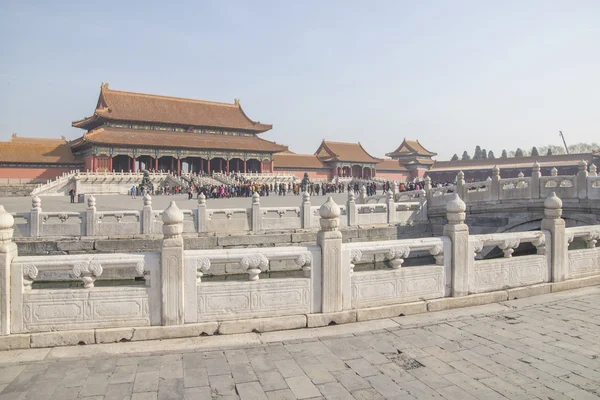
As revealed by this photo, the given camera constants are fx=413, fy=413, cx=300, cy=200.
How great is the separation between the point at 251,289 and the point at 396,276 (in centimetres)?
193

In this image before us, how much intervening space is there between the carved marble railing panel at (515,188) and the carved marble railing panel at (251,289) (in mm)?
12937

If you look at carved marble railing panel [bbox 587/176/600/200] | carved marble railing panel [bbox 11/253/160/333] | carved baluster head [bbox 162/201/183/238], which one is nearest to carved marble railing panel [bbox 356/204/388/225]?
carved marble railing panel [bbox 587/176/600/200]

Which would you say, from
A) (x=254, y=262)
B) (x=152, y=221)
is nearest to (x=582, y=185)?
(x=254, y=262)

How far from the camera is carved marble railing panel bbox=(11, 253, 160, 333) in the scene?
4.36 metres

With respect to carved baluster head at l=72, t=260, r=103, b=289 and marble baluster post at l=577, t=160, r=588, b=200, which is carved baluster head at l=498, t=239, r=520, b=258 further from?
marble baluster post at l=577, t=160, r=588, b=200

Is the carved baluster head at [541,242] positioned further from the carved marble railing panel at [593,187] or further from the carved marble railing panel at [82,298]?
the carved marble railing panel at [593,187]

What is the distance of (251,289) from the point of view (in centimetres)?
481

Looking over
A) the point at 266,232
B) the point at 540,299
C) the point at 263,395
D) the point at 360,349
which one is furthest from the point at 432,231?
the point at 263,395

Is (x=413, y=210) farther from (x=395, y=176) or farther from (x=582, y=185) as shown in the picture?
(x=395, y=176)

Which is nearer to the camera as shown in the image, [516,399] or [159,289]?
[516,399]

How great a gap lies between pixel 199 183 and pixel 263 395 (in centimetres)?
3633

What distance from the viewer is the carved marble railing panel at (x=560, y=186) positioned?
13.9 m

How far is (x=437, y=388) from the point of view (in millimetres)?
3494

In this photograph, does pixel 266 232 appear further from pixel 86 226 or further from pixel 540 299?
pixel 540 299
